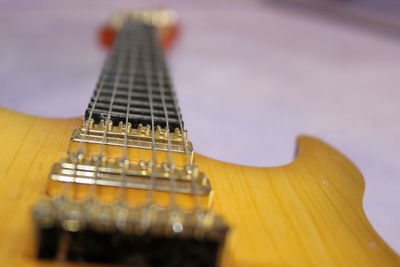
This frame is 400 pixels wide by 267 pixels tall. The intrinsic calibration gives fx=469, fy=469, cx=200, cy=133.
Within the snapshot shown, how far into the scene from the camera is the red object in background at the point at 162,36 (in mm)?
1439

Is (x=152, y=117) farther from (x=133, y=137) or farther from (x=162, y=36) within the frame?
(x=162, y=36)

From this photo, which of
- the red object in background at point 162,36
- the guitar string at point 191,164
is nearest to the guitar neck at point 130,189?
the guitar string at point 191,164

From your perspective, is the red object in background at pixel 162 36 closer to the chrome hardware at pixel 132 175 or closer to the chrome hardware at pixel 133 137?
the chrome hardware at pixel 133 137

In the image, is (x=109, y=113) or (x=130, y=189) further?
(x=109, y=113)

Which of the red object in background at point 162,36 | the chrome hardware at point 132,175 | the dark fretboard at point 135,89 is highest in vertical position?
the red object in background at point 162,36

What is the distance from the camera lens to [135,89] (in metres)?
0.88

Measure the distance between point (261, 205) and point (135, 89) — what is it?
393 mm

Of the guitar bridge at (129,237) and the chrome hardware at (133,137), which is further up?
the chrome hardware at (133,137)

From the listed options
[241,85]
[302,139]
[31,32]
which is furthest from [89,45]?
[302,139]

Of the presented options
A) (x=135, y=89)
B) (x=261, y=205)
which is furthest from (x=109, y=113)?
(x=261, y=205)

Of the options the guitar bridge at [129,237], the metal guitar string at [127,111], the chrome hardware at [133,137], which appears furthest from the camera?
the chrome hardware at [133,137]

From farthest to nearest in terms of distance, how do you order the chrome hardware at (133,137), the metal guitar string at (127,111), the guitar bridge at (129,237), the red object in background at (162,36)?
1. the red object in background at (162,36)
2. the chrome hardware at (133,137)
3. the metal guitar string at (127,111)
4. the guitar bridge at (129,237)

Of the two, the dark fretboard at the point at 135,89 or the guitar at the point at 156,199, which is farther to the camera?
the dark fretboard at the point at 135,89

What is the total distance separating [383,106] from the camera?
1.29 m
